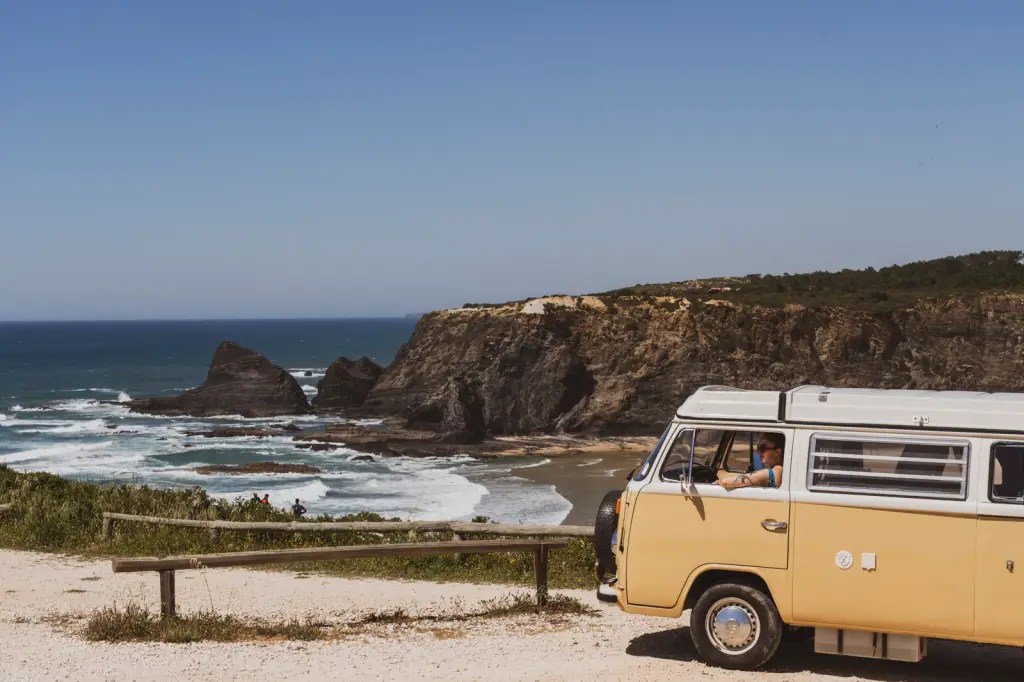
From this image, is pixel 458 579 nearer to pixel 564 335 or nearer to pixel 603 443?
pixel 603 443

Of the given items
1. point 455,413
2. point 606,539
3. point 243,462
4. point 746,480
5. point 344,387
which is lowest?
point 243,462

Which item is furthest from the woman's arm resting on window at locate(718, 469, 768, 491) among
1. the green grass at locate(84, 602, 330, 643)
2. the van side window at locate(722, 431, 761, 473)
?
the green grass at locate(84, 602, 330, 643)

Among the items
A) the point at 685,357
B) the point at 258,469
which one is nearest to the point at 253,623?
the point at 258,469

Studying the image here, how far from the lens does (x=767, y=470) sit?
32.4 ft

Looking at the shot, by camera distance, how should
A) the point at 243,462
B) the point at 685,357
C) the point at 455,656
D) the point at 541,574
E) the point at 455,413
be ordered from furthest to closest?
the point at 685,357, the point at 455,413, the point at 243,462, the point at 541,574, the point at 455,656

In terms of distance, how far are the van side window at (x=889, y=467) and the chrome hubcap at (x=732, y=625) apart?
4.46 feet

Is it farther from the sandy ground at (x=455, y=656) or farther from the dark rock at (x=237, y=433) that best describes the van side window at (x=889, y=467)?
the dark rock at (x=237, y=433)

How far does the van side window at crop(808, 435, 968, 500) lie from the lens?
30.0ft

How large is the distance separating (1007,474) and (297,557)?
24.6 feet

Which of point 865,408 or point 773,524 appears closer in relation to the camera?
point 865,408

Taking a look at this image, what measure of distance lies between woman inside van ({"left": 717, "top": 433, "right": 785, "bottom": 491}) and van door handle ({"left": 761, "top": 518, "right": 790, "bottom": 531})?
1.11ft

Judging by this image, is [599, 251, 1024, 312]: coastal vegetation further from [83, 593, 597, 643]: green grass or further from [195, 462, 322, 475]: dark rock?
[83, 593, 597, 643]: green grass

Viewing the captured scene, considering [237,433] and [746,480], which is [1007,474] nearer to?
[746,480]

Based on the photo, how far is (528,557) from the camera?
57.4ft
